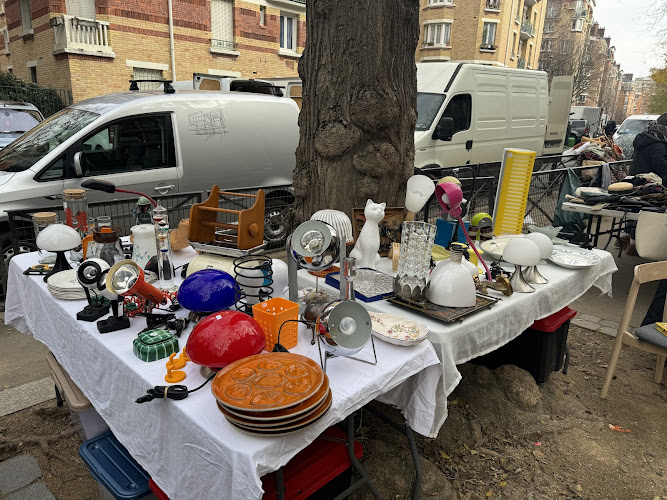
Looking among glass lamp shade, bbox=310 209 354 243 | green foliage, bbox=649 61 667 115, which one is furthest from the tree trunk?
green foliage, bbox=649 61 667 115

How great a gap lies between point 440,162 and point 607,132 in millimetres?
9102

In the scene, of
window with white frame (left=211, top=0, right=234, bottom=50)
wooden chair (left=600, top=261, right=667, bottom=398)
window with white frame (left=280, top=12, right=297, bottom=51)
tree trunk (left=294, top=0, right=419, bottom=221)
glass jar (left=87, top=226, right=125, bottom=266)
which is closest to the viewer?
glass jar (left=87, top=226, right=125, bottom=266)

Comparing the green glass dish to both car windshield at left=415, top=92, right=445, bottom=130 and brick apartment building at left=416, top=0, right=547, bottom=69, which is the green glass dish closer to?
car windshield at left=415, top=92, right=445, bottom=130

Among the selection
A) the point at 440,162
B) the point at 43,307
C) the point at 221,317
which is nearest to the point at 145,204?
the point at 43,307

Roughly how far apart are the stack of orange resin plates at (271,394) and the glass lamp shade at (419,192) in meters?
1.55

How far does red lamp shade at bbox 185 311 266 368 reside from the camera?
153 centimetres

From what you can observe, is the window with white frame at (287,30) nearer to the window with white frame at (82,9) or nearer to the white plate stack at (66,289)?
the window with white frame at (82,9)

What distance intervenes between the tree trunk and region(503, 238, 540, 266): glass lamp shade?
1.01 m

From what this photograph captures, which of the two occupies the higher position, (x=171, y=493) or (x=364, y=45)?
(x=364, y=45)

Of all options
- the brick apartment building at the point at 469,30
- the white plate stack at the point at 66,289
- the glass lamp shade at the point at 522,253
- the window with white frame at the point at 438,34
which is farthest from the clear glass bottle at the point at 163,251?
the window with white frame at the point at 438,34

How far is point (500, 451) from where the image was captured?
8.59ft

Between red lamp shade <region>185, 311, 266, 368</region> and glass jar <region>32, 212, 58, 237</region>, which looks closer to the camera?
red lamp shade <region>185, 311, 266, 368</region>

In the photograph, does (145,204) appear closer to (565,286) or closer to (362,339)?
(362,339)

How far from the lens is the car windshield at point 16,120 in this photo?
288 inches
